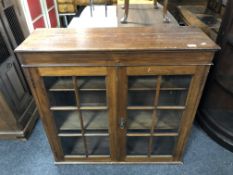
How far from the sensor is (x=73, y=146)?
1.54 meters

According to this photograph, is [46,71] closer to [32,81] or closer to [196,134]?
[32,81]

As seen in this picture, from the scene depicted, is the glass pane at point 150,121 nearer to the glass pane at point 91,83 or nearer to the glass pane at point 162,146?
the glass pane at point 162,146

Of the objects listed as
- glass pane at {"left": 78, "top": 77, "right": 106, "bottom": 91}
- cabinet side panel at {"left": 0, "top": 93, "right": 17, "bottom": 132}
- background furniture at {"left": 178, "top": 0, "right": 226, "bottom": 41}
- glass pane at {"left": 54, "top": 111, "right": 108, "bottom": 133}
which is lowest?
cabinet side panel at {"left": 0, "top": 93, "right": 17, "bottom": 132}

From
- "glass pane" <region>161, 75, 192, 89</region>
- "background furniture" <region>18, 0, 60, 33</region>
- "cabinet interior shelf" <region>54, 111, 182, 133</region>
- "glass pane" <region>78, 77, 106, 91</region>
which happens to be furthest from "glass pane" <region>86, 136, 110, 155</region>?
"background furniture" <region>18, 0, 60, 33</region>

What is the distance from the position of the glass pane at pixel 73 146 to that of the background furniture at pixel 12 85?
456 millimetres

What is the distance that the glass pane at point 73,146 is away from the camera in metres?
1.50

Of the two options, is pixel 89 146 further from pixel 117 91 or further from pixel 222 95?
pixel 222 95

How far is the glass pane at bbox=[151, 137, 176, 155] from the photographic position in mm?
1499

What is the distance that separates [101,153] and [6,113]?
0.82m

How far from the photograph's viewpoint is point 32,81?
108cm

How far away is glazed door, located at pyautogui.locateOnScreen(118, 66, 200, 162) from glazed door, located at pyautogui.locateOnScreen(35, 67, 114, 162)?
0.12 m

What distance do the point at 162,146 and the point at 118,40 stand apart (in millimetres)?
922

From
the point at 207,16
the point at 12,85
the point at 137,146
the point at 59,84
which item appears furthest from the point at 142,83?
the point at 207,16

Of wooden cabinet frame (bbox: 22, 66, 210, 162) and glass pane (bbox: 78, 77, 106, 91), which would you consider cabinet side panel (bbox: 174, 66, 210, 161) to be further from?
glass pane (bbox: 78, 77, 106, 91)
